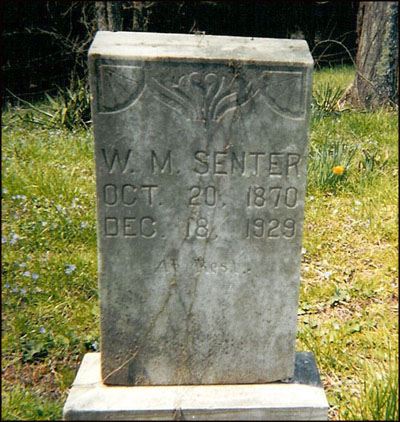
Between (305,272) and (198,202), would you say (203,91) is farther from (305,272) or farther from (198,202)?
(305,272)

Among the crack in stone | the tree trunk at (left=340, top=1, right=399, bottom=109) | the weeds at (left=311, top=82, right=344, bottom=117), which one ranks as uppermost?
the tree trunk at (left=340, top=1, right=399, bottom=109)

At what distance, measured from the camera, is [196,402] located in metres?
2.12

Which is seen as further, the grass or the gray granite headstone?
the grass

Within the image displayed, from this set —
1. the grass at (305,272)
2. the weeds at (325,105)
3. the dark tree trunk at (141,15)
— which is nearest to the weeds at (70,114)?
the grass at (305,272)

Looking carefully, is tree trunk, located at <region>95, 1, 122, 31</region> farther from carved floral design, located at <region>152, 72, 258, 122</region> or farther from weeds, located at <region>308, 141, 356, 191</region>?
carved floral design, located at <region>152, 72, 258, 122</region>

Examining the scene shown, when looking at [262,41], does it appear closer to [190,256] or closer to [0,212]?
[190,256]

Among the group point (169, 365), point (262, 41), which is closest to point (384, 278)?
point (169, 365)

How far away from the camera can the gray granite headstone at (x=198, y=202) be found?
6.05 ft

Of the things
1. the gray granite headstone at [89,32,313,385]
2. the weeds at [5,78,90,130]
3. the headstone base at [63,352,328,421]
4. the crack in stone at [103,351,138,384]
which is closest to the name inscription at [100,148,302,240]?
the gray granite headstone at [89,32,313,385]

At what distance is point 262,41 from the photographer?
1973mm

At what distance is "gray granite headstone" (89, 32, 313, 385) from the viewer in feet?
6.05

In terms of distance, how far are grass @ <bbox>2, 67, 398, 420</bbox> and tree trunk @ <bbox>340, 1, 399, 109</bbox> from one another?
1.30 metres

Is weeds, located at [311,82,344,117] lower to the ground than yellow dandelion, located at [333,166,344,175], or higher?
higher

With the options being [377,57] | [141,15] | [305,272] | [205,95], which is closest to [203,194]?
[205,95]
